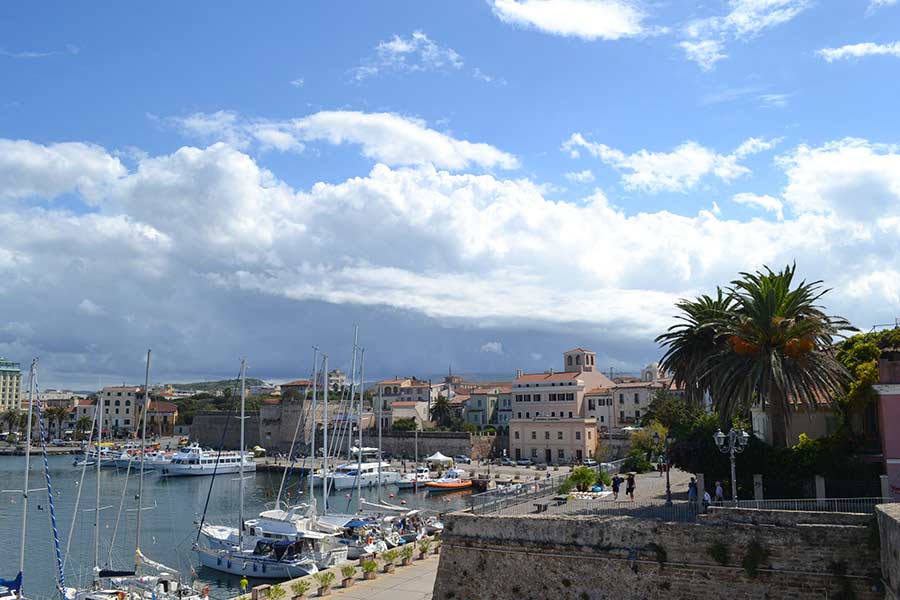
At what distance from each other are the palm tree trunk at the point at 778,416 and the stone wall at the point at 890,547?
10.1m

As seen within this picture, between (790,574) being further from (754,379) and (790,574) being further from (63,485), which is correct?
(63,485)

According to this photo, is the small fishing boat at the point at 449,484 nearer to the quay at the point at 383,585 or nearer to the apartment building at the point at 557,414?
the apartment building at the point at 557,414

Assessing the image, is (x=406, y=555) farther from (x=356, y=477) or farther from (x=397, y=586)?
(x=356, y=477)

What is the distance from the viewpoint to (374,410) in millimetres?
126438

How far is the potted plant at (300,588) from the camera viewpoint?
25672 millimetres

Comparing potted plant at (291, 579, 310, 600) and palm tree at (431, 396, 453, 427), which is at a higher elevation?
palm tree at (431, 396, 453, 427)

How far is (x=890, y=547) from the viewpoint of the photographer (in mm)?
14102

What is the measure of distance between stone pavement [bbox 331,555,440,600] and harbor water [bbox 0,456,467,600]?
403 inches

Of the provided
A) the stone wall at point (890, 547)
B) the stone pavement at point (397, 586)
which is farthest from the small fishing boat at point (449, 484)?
the stone wall at point (890, 547)

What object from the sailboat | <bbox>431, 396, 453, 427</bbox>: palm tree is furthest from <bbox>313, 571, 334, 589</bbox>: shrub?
<bbox>431, 396, 453, 427</bbox>: palm tree

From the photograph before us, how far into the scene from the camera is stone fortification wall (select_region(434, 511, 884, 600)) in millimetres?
16000

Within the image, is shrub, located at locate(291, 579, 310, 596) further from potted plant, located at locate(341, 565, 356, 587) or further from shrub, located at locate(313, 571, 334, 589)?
potted plant, located at locate(341, 565, 356, 587)

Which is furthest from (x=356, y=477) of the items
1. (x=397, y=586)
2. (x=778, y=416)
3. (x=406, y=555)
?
(x=778, y=416)

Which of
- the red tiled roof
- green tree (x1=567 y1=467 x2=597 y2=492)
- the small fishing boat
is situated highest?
the red tiled roof
